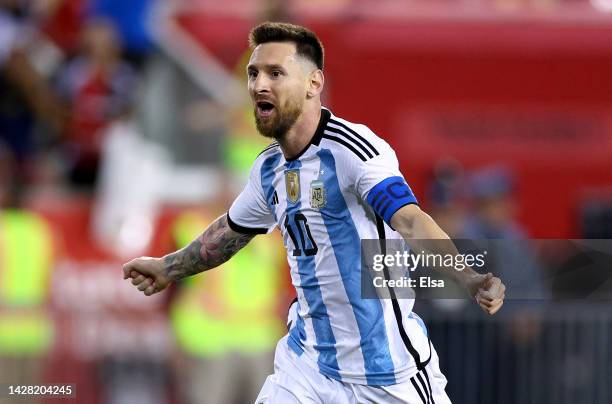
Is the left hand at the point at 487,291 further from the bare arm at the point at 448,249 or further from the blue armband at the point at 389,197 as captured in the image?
the blue armband at the point at 389,197

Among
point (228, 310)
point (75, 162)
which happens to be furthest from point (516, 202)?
point (75, 162)

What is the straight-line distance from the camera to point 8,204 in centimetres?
1172

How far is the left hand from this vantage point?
225 inches

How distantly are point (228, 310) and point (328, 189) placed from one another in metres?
4.96

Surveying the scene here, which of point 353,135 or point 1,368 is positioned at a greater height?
point 353,135

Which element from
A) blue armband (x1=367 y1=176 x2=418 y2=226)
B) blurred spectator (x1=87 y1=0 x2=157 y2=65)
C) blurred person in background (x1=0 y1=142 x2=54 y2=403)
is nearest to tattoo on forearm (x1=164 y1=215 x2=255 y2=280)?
blue armband (x1=367 y1=176 x2=418 y2=226)

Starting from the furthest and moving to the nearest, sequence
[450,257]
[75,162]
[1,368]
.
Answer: [75,162], [1,368], [450,257]

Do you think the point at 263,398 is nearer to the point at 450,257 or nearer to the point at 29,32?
the point at 450,257

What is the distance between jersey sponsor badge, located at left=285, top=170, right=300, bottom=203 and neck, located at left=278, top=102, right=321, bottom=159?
0.28 ft

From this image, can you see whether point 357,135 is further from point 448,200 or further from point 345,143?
point 448,200

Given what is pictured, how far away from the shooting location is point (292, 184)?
6488 mm

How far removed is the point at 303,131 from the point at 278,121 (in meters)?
0.16

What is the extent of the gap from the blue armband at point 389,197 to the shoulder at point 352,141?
0.16 meters

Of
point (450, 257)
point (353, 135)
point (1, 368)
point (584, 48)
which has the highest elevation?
point (584, 48)
